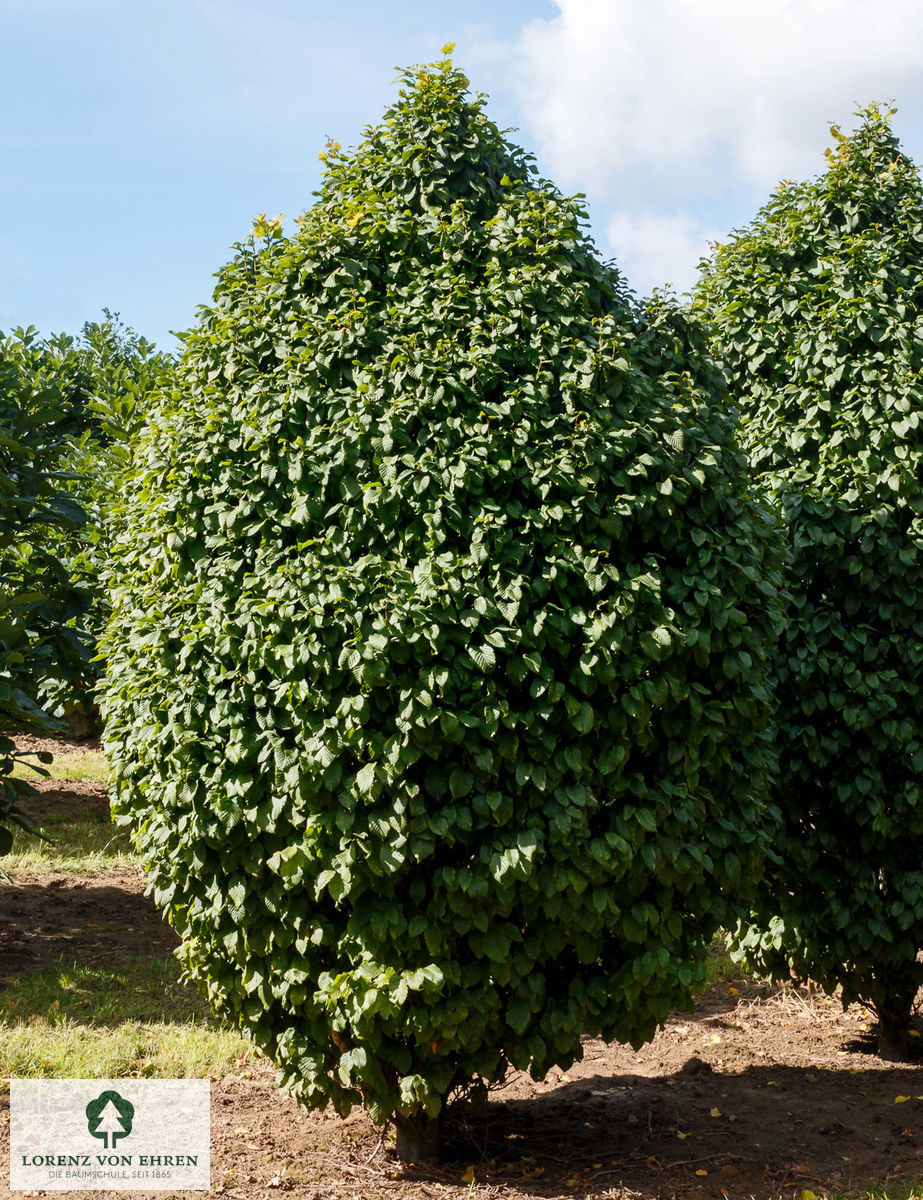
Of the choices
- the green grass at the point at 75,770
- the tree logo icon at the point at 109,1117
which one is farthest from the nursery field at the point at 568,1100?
the green grass at the point at 75,770

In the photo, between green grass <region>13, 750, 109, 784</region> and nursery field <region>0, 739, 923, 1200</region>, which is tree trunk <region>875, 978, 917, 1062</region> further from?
green grass <region>13, 750, 109, 784</region>

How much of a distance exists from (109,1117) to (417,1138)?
54.5 inches

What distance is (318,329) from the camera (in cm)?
441

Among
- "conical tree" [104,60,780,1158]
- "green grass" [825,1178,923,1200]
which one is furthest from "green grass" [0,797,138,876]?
"green grass" [825,1178,923,1200]

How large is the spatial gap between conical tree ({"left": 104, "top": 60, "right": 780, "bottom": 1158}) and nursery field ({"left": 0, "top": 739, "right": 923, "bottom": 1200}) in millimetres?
386

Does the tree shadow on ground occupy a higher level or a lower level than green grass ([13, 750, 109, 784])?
lower

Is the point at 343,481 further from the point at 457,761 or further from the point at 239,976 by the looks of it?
the point at 239,976

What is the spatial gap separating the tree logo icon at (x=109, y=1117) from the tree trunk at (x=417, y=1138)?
1.18 meters

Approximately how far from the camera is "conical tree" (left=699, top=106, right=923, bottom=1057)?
523cm

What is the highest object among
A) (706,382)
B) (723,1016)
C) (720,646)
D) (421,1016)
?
(706,382)

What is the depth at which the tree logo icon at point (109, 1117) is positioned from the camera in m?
4.61

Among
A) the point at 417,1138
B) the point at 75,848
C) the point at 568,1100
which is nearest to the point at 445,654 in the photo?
the point at 417,1138

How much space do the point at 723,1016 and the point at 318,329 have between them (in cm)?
492

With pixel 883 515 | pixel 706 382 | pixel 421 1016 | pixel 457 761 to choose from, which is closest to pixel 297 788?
pixel 457 761
